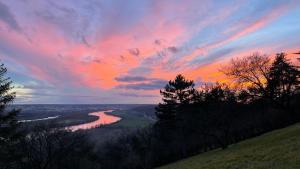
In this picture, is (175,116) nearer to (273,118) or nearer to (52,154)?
(273,118)

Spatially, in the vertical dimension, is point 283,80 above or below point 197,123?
above

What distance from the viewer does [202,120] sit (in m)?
49.3

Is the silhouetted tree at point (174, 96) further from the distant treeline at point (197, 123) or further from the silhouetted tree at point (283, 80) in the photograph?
the silhouetted tree at point (283, 80)

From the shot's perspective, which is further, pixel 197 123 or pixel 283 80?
pixel 283 80

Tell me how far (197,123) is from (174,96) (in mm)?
22087

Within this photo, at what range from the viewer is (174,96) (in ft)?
237

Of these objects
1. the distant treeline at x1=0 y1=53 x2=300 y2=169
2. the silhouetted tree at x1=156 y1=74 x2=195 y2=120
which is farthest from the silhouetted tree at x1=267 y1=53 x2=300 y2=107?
the silhouetted tree at x1=156 y1=74 x2=195 y2=120

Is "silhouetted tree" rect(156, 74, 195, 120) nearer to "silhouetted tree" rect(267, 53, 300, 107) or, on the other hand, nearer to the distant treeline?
the distant treeline

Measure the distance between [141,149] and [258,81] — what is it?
3276cm

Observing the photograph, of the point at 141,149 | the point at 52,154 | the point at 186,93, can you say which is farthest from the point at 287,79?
the point at 52,154

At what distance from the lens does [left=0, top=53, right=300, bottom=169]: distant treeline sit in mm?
45500

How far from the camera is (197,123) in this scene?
1996 inches

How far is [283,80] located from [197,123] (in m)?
24.8

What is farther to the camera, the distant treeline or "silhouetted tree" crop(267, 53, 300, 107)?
"silhouetted tree" crop(267, 53, 300, 107)
